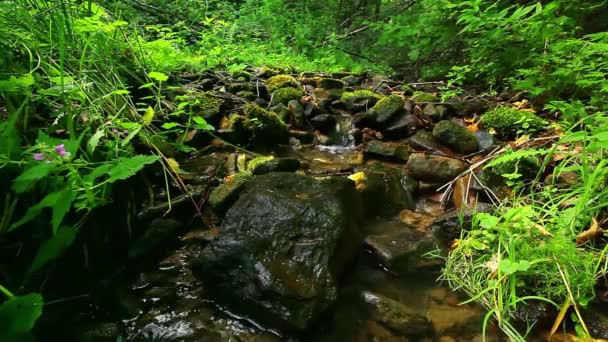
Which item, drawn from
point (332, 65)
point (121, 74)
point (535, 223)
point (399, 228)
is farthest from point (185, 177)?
point (332, 65)

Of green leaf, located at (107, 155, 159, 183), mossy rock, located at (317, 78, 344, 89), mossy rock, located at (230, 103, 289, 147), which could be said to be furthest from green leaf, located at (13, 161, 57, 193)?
→ mossy rock, located at (317, 78, 344, 89)

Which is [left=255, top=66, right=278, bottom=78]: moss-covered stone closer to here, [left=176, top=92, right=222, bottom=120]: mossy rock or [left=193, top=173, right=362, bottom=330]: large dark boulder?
[left=176, top=92, right=222, bottom=120]: mossy rock

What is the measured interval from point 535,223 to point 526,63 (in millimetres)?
3088

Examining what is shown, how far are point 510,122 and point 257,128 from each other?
267cm

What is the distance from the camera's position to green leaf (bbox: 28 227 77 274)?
1346mm

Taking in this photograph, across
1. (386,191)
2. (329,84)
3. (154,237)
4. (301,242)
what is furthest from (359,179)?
(329,84)

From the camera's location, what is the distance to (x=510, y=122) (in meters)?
3.70

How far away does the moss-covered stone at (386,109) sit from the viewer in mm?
4211

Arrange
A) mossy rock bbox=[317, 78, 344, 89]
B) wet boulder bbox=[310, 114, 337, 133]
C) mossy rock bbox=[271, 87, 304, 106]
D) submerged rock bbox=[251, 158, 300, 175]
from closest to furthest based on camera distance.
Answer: submerged rock bbox=[251, 158, 300, 175], wet boulder bbox=[310, 114, 337, 133], mossy rock bbox=[271, 87, 304, 106], mossy rock bbox=[317, 78, 344, 89]

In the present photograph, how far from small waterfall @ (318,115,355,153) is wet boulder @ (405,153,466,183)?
38.2 inches

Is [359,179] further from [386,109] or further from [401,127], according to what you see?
[386,109]

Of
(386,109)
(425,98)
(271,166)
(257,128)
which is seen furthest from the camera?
(425,98)

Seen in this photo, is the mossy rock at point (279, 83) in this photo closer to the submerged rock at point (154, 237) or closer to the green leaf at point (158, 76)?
the green leaf at point (158, 76)

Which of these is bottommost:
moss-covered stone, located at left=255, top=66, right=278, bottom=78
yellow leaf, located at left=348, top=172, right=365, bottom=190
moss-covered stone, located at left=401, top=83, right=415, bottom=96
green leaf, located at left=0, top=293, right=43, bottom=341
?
yellow leaf, located at left=348, top=172, right=365, bottom=190
